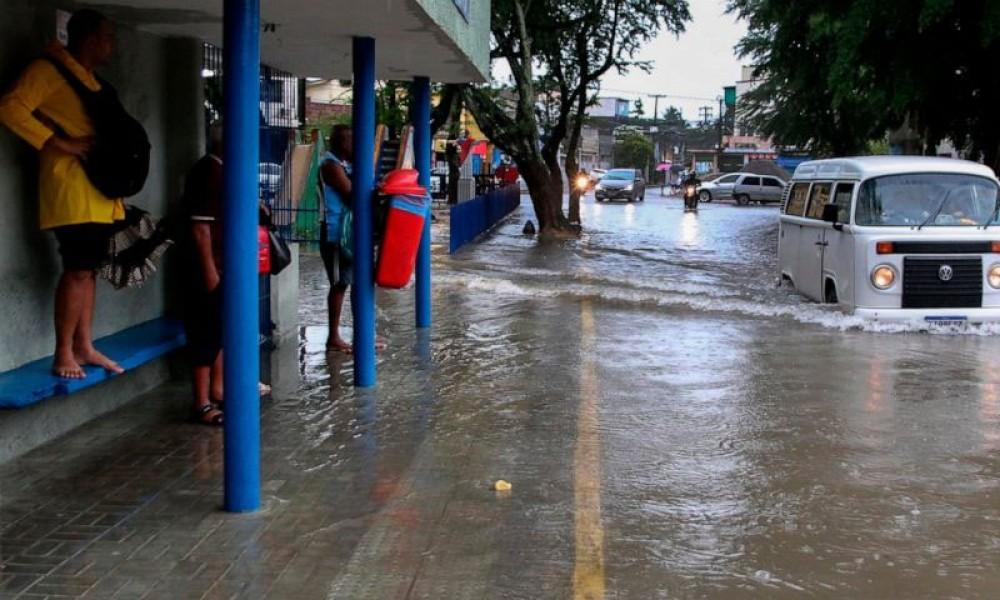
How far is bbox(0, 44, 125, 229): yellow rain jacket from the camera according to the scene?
17.9 feet

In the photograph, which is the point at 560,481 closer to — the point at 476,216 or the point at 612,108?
the point at 476,216

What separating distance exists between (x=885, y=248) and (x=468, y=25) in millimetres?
5067

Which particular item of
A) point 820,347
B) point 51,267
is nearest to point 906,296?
point 820,347

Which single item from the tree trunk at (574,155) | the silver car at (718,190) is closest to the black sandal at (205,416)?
the tree trunk at (574,155)

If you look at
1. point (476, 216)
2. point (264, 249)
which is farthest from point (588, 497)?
point (476, 216)

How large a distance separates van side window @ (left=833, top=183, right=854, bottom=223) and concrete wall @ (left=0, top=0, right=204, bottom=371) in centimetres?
734

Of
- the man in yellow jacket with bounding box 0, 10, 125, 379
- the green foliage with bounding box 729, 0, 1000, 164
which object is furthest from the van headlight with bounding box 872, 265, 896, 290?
the man in yellow jacket with bounding box 0, 10, 125, 379

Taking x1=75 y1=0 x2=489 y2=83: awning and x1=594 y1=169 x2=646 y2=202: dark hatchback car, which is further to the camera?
x1=594 y1=169 x2=646 y2=202: dark hatchback car

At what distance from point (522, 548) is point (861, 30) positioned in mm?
14684

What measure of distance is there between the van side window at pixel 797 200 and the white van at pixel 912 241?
3.85 feet

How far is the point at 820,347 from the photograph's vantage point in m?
10.1

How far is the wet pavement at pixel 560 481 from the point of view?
4.47m

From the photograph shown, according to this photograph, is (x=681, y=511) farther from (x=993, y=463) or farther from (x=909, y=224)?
(x=909, y=224)

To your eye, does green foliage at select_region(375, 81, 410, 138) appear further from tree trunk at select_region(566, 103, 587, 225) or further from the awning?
the awning
